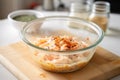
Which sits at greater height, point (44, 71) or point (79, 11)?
point (79, 11)

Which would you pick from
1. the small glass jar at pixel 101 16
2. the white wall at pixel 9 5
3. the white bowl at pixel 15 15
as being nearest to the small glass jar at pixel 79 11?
the small glass jar at pixel 101 16

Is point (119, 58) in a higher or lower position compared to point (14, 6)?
lower

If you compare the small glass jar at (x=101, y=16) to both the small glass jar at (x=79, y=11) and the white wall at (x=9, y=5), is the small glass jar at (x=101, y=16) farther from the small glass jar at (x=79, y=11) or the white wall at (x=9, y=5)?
the white wall at (x=9, y=5)

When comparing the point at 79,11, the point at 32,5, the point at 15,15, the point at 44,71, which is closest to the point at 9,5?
the point at 32,5

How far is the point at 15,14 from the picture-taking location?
49.5 inches

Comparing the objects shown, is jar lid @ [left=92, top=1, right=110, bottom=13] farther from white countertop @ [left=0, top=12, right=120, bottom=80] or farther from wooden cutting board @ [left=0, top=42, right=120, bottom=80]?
wooden cutting board @ [left=0, top=42, right=120, bottom=80]

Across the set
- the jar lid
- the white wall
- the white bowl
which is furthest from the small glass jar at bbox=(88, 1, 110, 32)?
the white wall

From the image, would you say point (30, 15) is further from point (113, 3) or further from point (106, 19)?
point (113, 3)

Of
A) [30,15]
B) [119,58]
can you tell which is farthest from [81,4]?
[119,58]

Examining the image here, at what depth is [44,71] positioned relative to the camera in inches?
36.2

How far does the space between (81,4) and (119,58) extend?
41 centimetres

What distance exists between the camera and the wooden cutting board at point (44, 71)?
89cm

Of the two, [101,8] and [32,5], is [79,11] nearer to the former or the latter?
[101,8]

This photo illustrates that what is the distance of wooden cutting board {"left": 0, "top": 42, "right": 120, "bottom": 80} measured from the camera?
891mm
